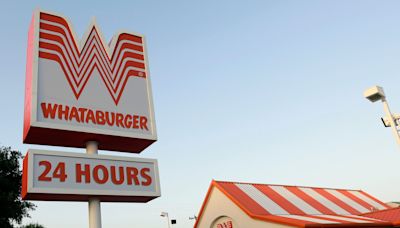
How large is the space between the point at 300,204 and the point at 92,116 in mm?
14805

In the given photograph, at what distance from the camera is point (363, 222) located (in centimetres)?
1794

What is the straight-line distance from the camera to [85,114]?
1073 cm

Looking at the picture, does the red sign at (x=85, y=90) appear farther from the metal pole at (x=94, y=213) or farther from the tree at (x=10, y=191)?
the tree at (x=10, y=191)

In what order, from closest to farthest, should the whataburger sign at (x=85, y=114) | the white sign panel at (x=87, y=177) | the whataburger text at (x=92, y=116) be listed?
the white sign panel at (x=87, y=177) < the whataburger sign at (x=85, y=114) < the whataburger text at (x=92, y=116)

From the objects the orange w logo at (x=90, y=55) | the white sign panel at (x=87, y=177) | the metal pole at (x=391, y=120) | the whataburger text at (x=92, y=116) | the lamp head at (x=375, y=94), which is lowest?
the white sign panel at (x=87, y=177)

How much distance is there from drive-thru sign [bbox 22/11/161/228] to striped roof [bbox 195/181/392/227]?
28.5 feet

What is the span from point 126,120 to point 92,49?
250cm

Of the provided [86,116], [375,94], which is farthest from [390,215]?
[86,116]

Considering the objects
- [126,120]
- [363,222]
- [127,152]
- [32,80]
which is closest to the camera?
[32,80]

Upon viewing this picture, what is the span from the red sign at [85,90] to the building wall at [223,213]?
28.2ft

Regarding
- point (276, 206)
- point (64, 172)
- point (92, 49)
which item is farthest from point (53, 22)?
point (276, 206)

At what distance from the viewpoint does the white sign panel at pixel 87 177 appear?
30.4 ft

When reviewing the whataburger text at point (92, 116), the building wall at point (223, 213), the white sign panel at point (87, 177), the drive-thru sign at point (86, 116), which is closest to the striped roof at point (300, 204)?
the building wall at point (223, 213)

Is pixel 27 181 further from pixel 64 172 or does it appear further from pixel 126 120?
pixel 126 120
